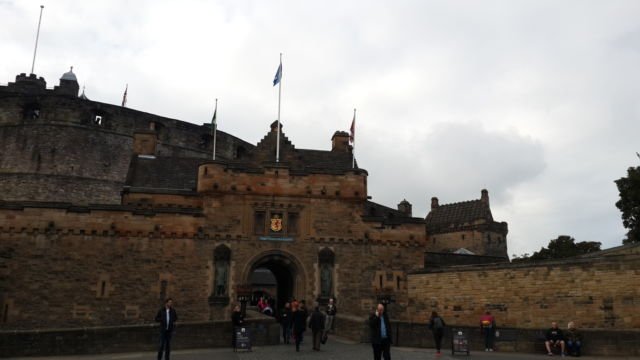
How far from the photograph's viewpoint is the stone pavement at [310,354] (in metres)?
13.9

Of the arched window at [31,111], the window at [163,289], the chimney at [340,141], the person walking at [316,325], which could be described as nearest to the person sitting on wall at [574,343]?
the person walking at [316,325]

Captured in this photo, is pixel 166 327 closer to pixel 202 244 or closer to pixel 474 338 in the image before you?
pixel 474 338

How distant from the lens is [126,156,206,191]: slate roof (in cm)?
2737

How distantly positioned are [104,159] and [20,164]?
494cm

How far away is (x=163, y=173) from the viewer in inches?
1131

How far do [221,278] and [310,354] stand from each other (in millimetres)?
9567

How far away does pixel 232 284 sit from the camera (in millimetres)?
23422

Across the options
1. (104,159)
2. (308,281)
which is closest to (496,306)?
(308,281)

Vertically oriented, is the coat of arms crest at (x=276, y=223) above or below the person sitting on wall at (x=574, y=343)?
above

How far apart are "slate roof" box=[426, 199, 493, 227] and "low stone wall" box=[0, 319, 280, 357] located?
142 ft

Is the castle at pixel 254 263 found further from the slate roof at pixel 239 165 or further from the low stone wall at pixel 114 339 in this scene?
the low stone wall at pixel 114 339

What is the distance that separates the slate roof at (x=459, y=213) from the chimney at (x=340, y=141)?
25.2 metres

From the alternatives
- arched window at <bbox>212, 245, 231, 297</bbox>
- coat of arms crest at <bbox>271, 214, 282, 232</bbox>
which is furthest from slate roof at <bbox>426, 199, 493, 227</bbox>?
arched window at <bbox>212, 245, 231, 297</bbox>

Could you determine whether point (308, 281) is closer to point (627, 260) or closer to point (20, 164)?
point (627, 260)
